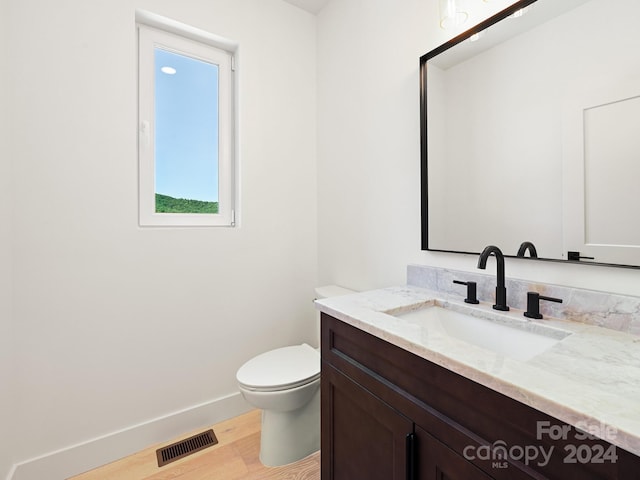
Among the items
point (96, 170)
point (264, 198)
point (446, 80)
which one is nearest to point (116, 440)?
point (96, 170)

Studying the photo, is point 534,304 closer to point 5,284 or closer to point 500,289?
point 500,289

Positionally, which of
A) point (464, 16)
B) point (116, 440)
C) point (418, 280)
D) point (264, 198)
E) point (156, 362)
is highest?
point (464, 16)

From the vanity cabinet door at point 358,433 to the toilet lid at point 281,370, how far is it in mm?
325

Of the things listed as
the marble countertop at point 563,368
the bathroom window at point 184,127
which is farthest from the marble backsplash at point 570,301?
the bathroom window at point 184,127

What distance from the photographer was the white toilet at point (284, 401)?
1.39 m

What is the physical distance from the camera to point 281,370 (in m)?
1.50

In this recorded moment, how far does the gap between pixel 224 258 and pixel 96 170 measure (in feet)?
2.57

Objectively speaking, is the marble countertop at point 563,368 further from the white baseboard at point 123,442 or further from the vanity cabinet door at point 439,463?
the white baseboard at point 123,442

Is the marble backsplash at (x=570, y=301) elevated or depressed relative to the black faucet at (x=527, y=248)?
depressed

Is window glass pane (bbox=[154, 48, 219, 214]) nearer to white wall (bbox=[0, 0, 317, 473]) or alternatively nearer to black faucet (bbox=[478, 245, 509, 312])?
white wall (bbox=[0, 0, 317, 473])

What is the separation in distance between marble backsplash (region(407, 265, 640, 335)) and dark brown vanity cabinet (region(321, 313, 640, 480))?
562mm

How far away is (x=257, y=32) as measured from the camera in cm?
192

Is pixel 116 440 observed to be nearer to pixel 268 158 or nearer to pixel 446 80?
pixel 268 158

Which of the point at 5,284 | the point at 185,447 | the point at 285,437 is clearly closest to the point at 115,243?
the point at 5,284
